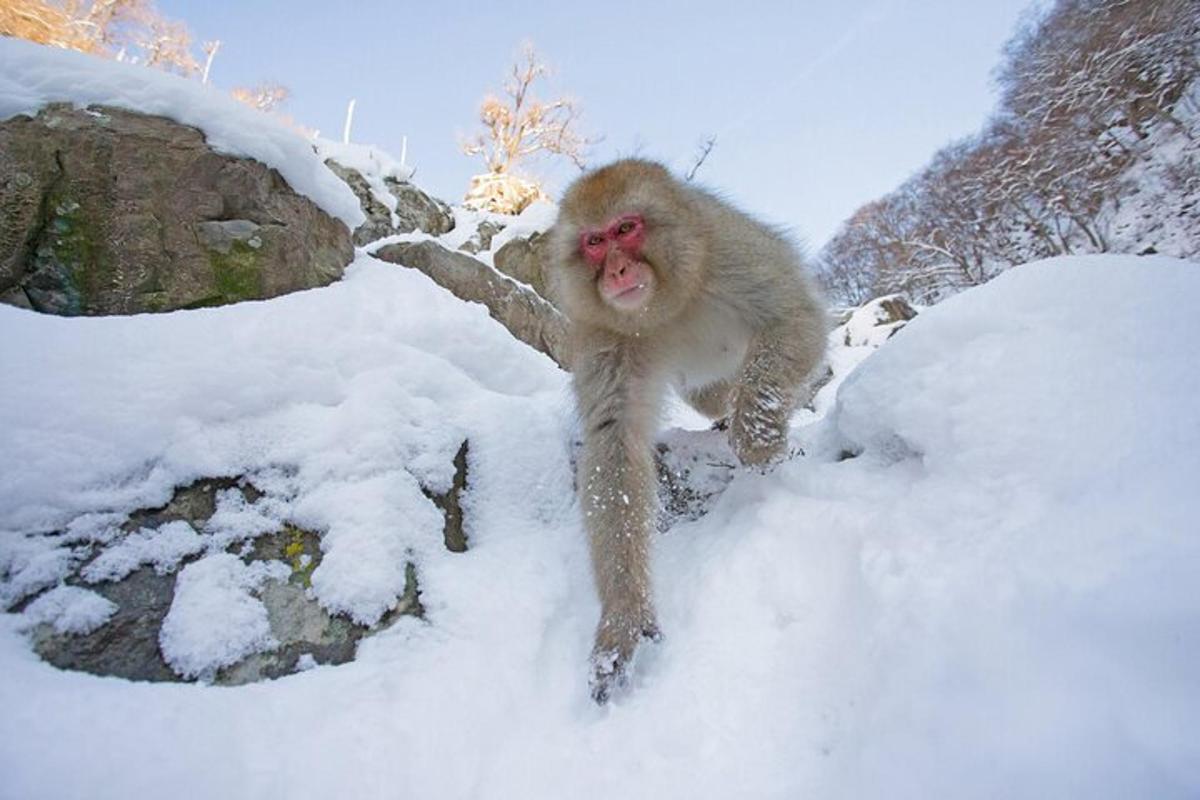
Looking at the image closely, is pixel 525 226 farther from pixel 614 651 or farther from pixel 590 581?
pixel 614 651

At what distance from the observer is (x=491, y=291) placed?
5.34m

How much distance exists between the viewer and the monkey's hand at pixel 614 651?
1.61 metres

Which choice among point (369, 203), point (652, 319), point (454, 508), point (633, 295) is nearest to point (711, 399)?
point (652, 319)

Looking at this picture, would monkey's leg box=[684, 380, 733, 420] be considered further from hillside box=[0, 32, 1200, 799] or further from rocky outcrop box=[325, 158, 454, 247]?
rocky outcrop box=[325, 158, 454, 247]

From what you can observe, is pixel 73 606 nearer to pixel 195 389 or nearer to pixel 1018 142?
pixel 195 389

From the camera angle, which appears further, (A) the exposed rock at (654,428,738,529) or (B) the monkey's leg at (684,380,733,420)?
(B) the monkey's leg at (684,380,733,420)

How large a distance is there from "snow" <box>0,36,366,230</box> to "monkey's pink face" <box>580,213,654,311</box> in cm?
217

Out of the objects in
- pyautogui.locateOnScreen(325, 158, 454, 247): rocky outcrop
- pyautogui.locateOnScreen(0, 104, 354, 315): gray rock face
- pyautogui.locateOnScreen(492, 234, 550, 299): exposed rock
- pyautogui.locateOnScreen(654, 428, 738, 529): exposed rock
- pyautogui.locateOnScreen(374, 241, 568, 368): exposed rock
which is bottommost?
pyautogui.locateOnScreen(654, 428, 738, 529): exposed rock

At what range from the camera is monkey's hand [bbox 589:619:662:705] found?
1610 mm

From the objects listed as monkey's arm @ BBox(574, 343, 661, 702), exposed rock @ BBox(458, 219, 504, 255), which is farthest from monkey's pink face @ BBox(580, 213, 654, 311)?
exposed rock @ BBox(458, 219, 504, 255)

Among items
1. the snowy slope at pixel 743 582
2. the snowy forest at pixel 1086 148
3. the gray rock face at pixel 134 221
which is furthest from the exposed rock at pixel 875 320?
the gray rock face at pixel 134 221

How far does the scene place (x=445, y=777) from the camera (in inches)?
53.6

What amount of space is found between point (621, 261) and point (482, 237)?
7830 millimetres

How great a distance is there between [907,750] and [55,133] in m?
4.16
